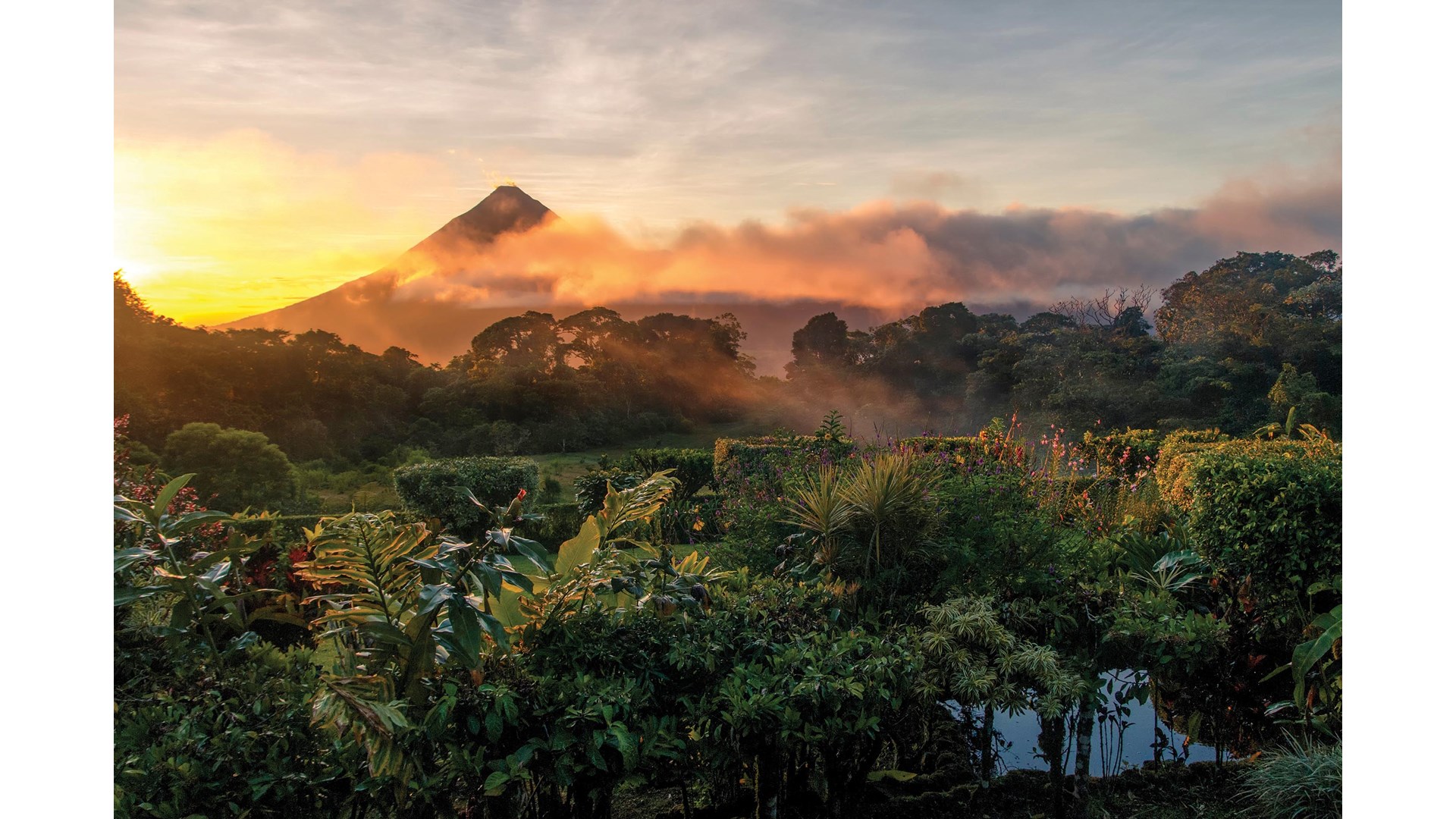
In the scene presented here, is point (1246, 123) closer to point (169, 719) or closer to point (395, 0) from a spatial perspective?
point (395, 0)

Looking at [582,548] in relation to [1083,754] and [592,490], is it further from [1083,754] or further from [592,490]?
[592,490]

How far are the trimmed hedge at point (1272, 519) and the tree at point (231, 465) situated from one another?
11.4 metres

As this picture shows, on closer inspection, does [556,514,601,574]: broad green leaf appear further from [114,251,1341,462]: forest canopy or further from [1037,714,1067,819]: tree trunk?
[114,251,1341,462]: forest canopy

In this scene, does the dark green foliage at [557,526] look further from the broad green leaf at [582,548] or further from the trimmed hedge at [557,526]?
the broad green leaf at [582,548]

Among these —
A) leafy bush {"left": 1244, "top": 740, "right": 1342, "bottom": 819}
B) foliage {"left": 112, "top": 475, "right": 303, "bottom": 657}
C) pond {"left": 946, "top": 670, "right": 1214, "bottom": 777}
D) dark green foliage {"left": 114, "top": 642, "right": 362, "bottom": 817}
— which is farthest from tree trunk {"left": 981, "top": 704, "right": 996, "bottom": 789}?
foliage {"left": 112, "top": 475, "right": 303, "bottom": 657}

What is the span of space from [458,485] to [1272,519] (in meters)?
7.39

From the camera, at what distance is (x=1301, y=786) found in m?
2.46

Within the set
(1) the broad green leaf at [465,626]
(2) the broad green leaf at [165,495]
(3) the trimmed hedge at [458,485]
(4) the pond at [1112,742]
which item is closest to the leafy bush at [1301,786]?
(4) the pond at [1112,742]

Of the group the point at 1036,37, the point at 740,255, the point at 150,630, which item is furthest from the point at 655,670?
the point at 740,255

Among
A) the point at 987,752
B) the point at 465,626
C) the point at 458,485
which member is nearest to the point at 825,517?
the point at 987,752

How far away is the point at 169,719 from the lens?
1.87 m

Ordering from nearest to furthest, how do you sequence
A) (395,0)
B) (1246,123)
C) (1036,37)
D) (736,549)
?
(736,549), (395,0), (1036,37), (1246,123)

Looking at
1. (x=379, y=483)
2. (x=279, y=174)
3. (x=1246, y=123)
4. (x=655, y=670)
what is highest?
(x=1246, y=123)

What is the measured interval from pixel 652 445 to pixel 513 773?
14.3 metres
